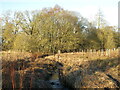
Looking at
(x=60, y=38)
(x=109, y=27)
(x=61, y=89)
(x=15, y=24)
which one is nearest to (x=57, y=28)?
(x=60, y=38)

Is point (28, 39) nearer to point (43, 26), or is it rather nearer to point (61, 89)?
point (43, 26)

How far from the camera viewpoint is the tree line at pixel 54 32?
838 inches

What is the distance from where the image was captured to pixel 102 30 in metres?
25.2

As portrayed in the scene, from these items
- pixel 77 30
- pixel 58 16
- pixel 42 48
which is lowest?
pixel 42 48

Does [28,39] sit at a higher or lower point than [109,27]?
lower

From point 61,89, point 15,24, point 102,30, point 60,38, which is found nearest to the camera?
point 61,89

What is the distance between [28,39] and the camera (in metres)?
20.7

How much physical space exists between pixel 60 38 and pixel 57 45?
41.1 inches

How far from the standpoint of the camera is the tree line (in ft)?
69.9

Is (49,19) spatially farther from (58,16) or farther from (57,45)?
(57,45)

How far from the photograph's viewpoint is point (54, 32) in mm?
21438

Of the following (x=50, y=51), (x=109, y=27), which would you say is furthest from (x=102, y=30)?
(x=50, y=51)

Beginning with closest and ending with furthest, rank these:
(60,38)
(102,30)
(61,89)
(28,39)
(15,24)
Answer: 1. (61,89)
2. (28,39)
3. (60,38)
4. (15,24)
5. (102,30)

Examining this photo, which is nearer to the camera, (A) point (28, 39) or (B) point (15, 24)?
(A) point (28, 39)
